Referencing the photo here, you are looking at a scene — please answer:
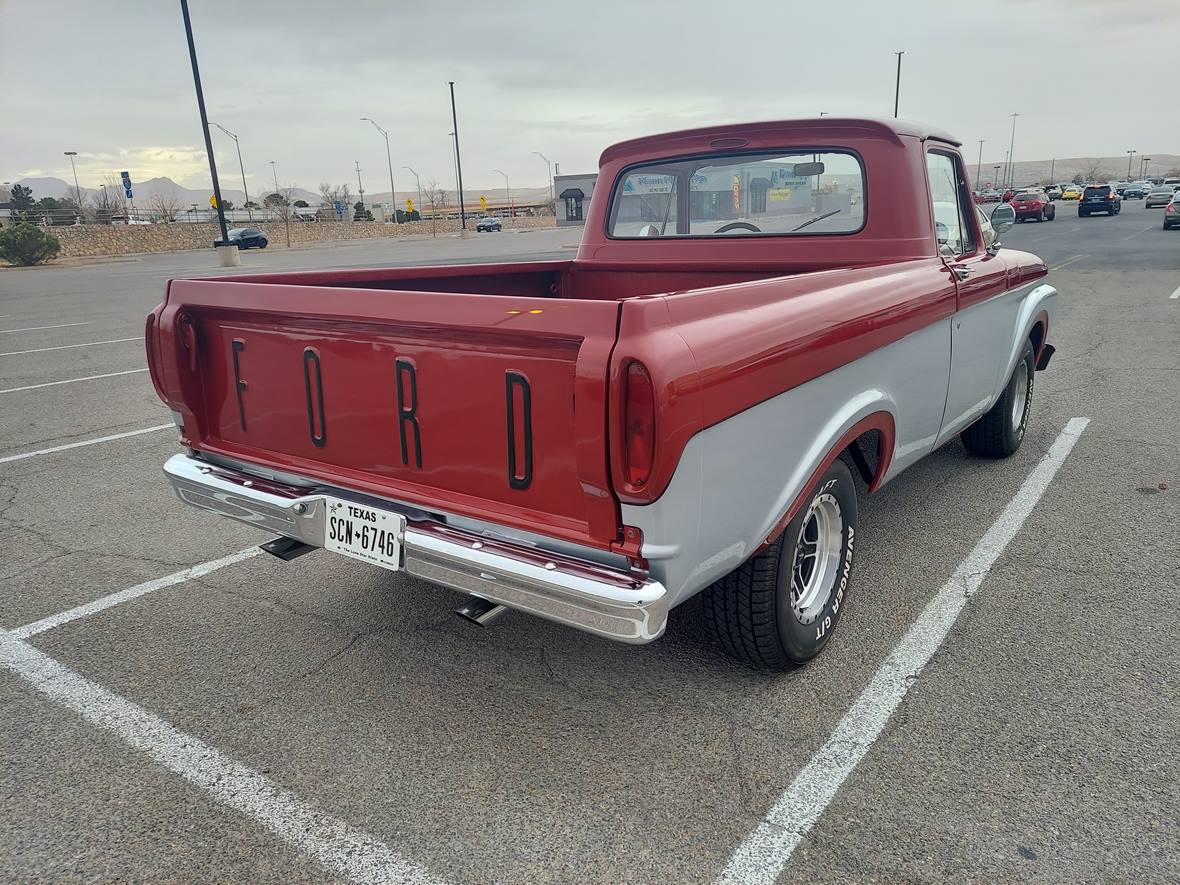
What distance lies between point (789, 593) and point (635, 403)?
108cm

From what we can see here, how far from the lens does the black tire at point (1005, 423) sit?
5.10 m

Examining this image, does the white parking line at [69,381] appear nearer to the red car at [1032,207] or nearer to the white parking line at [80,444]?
the white parking line at [80,444]

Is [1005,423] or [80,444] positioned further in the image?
[80,444]

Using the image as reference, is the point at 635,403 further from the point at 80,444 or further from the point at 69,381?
the point at 69,381

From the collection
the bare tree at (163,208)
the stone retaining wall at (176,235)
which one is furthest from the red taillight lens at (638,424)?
the bare tree at (163,208)

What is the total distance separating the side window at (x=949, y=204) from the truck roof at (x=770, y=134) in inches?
4.7

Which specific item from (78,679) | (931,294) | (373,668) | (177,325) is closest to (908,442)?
(931,294)

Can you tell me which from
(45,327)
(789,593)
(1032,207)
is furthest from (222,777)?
(1032,207)

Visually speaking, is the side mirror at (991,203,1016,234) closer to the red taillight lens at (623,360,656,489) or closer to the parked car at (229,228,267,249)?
the red taillight lens at (623,360,656,489)

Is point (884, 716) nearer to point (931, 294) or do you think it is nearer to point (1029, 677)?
point (1029, 677)

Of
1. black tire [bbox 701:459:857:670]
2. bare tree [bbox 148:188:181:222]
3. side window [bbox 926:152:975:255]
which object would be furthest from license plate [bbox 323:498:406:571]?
bare tree [bbox 148:188:181:222]

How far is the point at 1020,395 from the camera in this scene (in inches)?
212

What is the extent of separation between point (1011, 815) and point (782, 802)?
0.61m

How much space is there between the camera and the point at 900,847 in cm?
224
